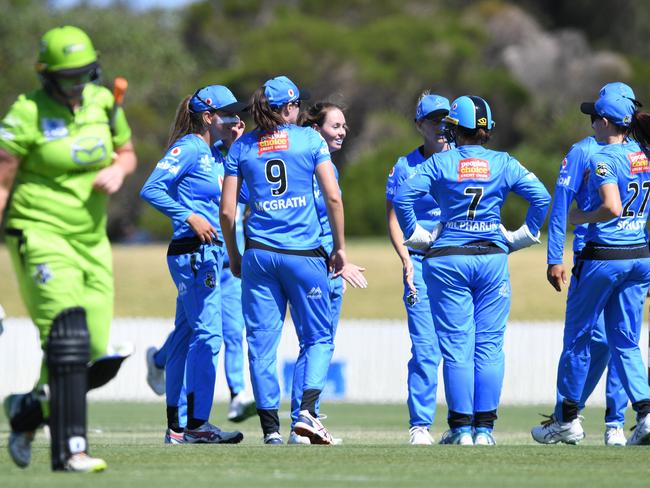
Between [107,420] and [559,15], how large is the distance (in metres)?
59.7

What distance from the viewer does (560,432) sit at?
32.5 ft

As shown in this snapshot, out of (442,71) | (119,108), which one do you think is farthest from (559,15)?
(119,108)

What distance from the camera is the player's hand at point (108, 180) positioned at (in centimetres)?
692

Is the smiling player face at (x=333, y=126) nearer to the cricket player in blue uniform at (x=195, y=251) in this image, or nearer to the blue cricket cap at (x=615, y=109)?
the cricket player in blue uniform at (x=195, y=251)

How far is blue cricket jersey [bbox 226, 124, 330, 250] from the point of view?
9.21m

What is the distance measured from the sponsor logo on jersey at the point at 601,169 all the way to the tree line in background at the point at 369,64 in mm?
42543

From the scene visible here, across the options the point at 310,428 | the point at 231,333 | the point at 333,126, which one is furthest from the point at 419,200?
the point at 310,428

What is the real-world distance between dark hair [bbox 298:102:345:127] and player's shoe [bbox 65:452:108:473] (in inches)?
174

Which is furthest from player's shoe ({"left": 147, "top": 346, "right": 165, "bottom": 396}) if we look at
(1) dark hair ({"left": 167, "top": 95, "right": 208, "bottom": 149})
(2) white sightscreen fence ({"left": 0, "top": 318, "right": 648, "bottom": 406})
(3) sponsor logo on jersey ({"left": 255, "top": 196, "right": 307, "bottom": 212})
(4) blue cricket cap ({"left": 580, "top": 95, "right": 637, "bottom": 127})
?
(2) white sightscreen fence ({"left": 0, "top": 318, "right": 648, "bottom": 406})

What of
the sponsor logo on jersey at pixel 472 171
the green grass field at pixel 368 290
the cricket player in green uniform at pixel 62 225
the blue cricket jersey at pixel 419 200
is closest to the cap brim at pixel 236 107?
the blue cricket jersey at pixel 419 200

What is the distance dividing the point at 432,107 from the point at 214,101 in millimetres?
1543

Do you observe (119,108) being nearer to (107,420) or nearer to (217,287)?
(217,287)

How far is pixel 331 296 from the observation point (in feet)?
33.5

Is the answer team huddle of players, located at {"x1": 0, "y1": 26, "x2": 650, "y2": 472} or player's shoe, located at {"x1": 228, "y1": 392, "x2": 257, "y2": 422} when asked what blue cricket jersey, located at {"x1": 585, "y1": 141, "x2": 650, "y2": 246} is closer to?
team huddle of players, located at {"x1": 0, "y1": 26, "x2": 650, "y2": 472}
